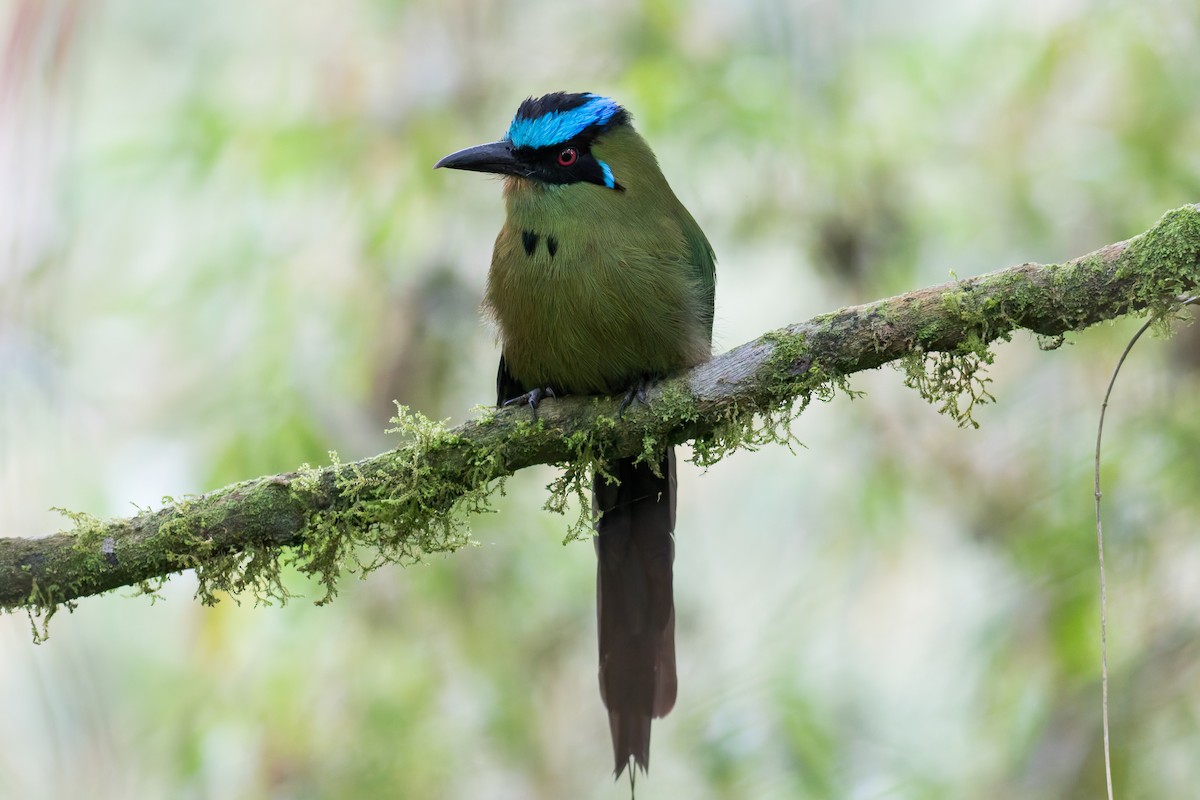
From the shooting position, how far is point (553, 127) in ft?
10.3

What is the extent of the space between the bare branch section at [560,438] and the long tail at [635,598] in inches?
19.1

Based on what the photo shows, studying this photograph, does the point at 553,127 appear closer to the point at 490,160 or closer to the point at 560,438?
the point at 490,160

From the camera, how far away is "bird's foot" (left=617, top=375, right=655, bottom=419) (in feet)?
8.90

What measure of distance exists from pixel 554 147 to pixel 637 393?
0.78 m

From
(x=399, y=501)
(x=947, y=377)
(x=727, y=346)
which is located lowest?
(x=399, y=501)

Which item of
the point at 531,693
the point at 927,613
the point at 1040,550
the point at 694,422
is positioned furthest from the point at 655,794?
the point at 694,422

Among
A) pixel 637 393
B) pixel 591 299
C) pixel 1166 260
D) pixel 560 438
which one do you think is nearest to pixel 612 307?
pixel 591 299

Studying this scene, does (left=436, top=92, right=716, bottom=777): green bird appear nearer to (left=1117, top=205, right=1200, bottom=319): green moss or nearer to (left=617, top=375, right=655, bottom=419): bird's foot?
(left=617, top=375, right=655, bottom=419): bird's foot

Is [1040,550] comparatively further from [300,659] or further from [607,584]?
[300,659]

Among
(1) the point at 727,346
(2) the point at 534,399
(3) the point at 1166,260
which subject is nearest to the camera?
(3) the point at 1166,260

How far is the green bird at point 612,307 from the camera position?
2875 mm

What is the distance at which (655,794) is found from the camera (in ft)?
14.5

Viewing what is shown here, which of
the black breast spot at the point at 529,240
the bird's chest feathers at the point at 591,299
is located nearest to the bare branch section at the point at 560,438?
the bird's chest feathers at the point at 591,299

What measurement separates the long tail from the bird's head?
2.55 ft
